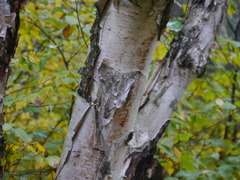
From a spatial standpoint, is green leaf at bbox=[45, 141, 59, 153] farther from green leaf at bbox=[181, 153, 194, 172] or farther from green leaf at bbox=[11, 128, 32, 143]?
green leaf at bbox=[181, 153, 194, 172]

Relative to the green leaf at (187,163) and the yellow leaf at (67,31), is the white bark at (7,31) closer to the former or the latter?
the yellow leaf at (67,31)

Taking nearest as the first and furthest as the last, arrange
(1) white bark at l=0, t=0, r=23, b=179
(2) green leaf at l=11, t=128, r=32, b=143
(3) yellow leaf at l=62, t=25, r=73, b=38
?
(1) white bark at l=0, t=0, r=23, b=179, (2) green leaf at l=11, t=128, r=32, b=143, (3) yellow leaf at l=62, t=25, r=73, b=38

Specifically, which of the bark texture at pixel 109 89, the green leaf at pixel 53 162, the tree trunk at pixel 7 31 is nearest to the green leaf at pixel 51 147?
the green leaf at pixel 53 162

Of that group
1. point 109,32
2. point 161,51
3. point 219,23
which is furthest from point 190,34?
point 161,51

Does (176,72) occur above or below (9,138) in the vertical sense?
above

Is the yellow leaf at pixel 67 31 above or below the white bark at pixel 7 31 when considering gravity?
above

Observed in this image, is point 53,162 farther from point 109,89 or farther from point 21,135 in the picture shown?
point 109,89

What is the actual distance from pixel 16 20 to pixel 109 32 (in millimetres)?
236

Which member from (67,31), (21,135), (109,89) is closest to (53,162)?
(21,135)

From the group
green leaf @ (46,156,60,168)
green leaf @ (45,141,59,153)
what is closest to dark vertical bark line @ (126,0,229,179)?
green leaf @ (46,156,60,168)

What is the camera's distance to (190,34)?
1.07 meters

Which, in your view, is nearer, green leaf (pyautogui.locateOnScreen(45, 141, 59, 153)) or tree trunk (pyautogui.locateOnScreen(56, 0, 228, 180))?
tree trunk (pyautogui.locateOnScreen(56, 0, 228, 180))

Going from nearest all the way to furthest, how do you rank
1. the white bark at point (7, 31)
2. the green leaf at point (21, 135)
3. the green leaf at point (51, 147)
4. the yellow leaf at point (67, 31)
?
the white bark at point (7, 31) → the green leaf at point (21, 135) → the green leaf at point (51, 147) → the yellow leaf at point (67, 31)

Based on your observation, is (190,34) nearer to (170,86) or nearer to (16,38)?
(170,86)
